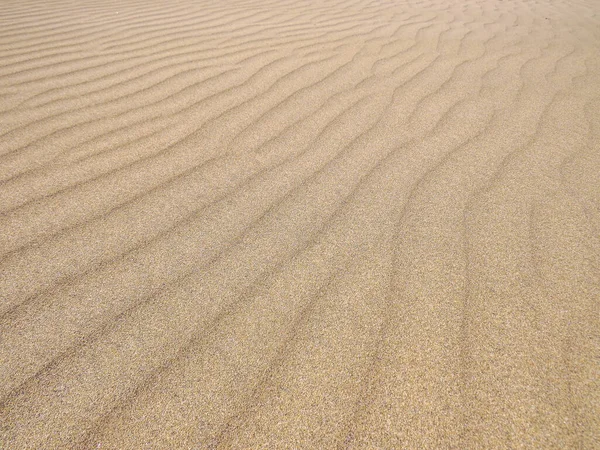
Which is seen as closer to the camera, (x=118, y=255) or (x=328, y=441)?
(x=328, y=441)

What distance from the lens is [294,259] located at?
124cm

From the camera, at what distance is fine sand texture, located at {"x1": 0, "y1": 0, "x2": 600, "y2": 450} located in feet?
2.80

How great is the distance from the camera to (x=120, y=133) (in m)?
1.88

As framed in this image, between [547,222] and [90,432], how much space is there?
139 centimetres

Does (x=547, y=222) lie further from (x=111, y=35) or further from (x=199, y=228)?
(x=111, y=35)

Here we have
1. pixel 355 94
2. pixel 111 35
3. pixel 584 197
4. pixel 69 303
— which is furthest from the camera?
pixel 111 35

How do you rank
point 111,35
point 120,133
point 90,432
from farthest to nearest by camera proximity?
point 111,35
point 120,133
point 90,432

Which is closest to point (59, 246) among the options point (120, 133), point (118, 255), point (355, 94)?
point (118, 255)

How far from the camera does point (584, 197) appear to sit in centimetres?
153

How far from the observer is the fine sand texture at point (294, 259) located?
2.80 feet

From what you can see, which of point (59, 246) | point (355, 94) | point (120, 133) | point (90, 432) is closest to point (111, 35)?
point (120, 133)

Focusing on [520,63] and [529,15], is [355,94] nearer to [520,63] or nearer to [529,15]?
[520,63]

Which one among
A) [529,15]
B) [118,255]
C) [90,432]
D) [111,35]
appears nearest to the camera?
[90,432]

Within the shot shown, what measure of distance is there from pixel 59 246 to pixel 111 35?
2539mm
